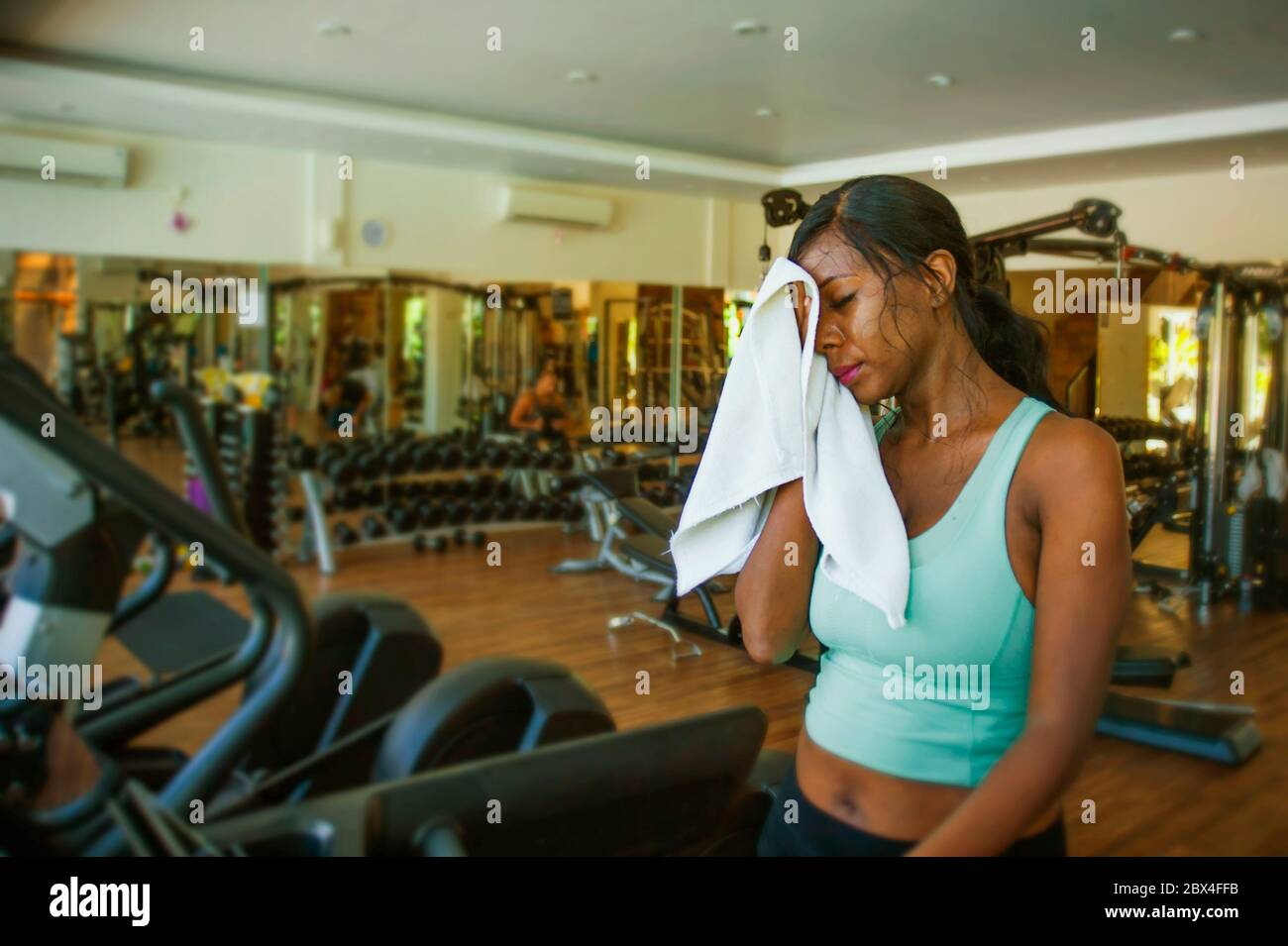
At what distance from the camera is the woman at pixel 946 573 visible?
0.67 m

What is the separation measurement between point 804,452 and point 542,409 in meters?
5.40

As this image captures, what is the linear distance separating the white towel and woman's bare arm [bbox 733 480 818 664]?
16mm

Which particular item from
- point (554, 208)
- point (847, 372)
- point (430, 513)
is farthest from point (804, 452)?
point (554, 208)

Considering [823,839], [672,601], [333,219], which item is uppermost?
[333,219]

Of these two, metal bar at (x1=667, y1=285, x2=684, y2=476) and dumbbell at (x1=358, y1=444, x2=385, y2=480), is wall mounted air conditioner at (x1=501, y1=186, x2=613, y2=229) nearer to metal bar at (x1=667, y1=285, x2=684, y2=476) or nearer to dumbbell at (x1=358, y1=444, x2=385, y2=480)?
dumbbell at (x1=358, y1=444, x2=385, y2=480)

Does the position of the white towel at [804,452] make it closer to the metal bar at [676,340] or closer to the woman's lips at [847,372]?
the woman's lips at [847,372]

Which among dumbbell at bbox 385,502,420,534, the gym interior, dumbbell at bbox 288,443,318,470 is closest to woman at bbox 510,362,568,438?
the gym interior

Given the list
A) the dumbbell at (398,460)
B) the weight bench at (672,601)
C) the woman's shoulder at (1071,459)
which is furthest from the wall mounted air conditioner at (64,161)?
the woman's shoulder at (1071,459)

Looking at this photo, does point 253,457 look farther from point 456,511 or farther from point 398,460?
point 456,511

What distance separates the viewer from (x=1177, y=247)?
7.19 feet

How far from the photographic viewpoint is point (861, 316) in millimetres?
718

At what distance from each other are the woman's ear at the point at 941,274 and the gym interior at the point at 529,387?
10 cm

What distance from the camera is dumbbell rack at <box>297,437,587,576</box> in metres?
4.59
